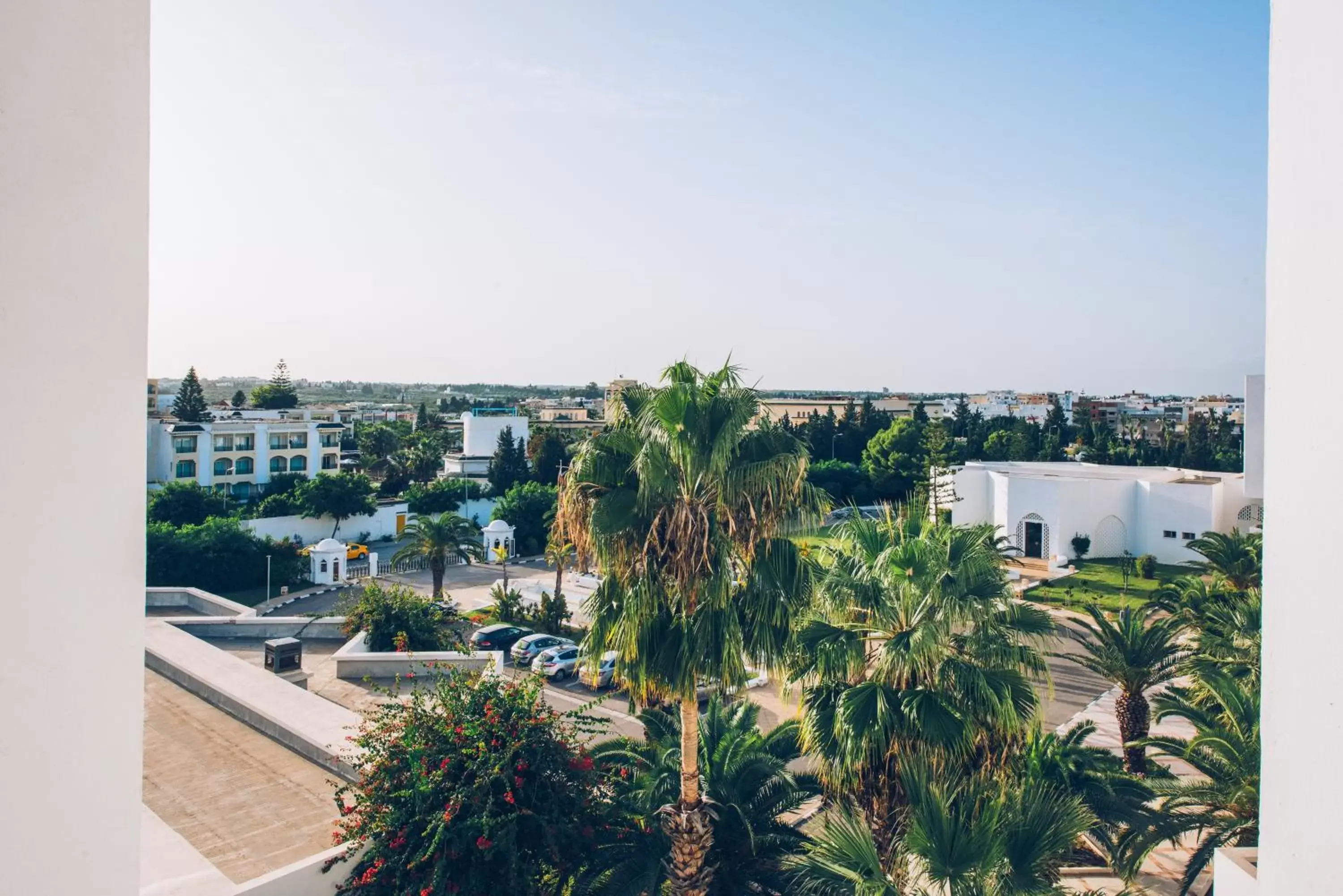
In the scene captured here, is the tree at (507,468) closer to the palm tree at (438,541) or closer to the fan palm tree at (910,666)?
the palm tree at (438,541)

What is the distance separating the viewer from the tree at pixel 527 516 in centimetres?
3073

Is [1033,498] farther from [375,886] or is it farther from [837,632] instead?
[375,886]

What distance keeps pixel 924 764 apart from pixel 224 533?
23118 mm

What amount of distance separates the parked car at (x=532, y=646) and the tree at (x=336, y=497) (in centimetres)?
1594

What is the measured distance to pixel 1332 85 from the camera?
1.15m

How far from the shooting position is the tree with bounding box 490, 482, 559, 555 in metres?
30.7

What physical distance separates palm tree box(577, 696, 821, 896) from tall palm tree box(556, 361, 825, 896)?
9.9 inches

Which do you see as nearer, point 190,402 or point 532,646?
point 532,646

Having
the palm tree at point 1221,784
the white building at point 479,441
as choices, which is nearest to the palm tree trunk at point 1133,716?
the palm tree at point 1221,784

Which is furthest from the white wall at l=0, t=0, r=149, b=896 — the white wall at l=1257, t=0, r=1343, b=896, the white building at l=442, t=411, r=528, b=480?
the white building at l=442, t=411, r=528, b=480

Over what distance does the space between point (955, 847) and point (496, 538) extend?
25.6 m

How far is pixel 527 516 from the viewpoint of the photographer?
31.2 meters

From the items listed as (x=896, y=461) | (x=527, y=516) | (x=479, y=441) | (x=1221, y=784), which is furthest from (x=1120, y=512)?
(x=479, y=441)

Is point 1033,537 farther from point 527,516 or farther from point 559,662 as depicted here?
point 559,662
